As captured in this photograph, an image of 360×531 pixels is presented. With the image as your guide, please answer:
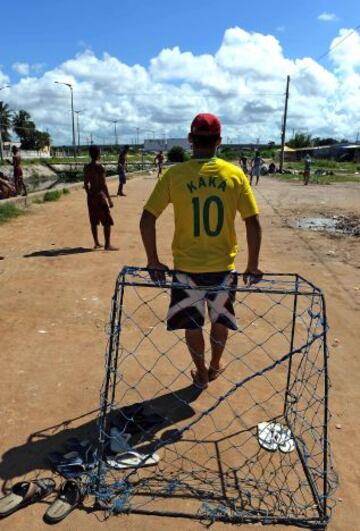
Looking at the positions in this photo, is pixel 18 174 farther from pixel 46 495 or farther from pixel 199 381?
pixel 46 495

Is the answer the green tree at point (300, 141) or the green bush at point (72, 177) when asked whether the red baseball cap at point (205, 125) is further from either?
the green tree at point (300, 141)

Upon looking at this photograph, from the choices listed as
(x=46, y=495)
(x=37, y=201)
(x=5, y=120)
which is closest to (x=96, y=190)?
(x=46, y=495)

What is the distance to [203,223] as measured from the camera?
9.57 ft

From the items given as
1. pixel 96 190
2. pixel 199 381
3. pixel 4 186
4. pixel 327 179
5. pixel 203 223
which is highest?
pixel 203 223

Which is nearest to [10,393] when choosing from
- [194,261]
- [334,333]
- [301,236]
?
[194,261]

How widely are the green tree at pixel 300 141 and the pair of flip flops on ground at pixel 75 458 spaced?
4203 inches

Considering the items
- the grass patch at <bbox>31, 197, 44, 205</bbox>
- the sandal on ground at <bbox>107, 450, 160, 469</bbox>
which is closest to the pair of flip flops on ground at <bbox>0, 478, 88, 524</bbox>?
the sandal on ground at <bbox>107, 450, 160, 469</bbox>

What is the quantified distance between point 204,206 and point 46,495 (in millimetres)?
1881

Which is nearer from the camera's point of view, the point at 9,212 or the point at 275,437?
the point at 275,437

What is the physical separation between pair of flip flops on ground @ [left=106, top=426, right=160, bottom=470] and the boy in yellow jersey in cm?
81

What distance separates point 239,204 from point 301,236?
756 cm

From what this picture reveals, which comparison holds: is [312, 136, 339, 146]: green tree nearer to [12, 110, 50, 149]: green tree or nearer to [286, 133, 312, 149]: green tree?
[286, 133, 312, 149]: green tree

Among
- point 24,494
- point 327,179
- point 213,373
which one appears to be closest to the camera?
point 24,494

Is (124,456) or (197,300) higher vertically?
(197,300)
